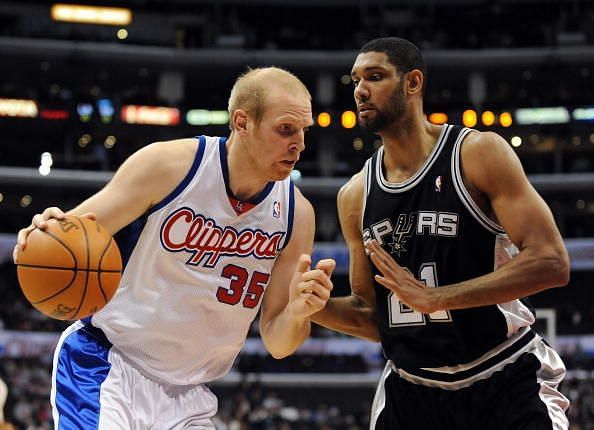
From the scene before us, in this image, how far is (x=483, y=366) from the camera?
15.2ft

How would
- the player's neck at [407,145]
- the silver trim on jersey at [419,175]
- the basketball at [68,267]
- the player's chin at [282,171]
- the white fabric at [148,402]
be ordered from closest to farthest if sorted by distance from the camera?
the basketball at [68,267]
the white fabric at [148,402]
the player's chin at [282,171]
the silver trim on jersey at [419,175]
the player's neck at [407,145]

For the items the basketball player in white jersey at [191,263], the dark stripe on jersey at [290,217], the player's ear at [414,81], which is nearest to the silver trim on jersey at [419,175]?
the player's ear at [414,81]

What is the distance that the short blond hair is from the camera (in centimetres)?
461

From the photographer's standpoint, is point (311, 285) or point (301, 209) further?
point (301, 209)

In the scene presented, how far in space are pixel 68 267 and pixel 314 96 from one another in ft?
107

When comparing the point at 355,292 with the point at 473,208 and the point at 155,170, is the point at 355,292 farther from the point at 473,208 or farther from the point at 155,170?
the point at 155,170

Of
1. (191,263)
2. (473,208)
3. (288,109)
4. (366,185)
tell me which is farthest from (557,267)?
(191,263)

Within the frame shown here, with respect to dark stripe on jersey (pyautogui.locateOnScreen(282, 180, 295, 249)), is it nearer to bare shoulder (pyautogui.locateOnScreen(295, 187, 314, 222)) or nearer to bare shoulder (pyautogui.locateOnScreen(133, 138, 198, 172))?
bare shoulder (pyautogui.locateOnScreen(295, 187, 314, 222))

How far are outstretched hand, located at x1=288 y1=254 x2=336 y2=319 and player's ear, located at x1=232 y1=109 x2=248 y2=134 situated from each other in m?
0.76

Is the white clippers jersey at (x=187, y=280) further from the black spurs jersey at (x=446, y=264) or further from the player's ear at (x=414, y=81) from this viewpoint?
the player's ear at (x=414, y=81)

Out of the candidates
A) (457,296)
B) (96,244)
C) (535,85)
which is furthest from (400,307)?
(535,85)

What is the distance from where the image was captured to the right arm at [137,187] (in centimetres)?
438

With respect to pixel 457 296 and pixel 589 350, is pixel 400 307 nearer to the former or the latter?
pixel 457 296

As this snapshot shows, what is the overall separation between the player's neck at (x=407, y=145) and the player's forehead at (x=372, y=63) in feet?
1.07
